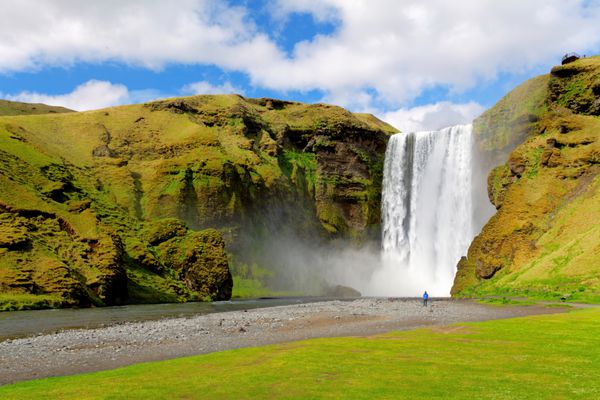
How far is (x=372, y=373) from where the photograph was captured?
15.1m

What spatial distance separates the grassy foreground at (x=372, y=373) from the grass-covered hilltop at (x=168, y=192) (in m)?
48.4

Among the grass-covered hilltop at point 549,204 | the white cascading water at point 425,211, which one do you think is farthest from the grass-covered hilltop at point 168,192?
the grass-covered hilltop at point 549,204

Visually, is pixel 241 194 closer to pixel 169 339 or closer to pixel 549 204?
pixel 549 204

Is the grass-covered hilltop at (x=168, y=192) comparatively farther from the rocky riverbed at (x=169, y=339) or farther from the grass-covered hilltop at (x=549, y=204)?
the grass-covered hilltop at (x=549, y=204)

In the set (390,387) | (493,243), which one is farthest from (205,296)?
(390,387)

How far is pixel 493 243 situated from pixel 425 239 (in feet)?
143

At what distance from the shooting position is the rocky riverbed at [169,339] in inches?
857

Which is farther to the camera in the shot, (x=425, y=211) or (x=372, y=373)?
(x=425, y=211)

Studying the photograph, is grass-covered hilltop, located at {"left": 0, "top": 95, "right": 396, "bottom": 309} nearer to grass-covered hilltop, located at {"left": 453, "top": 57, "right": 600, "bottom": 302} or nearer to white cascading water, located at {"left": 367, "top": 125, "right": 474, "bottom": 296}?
white cascading water, located at {"left": 367, "top": 125, "right": 474, "bottom": 296}

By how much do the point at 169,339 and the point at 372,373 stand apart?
674 inches

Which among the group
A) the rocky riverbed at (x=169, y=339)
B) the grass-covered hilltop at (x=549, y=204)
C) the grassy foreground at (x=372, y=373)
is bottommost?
the rocky riverbed at (x=169, y=339)

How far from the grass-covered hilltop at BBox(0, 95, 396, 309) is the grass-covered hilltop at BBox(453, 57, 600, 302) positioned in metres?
46.5

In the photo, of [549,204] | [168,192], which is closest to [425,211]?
[549,204]

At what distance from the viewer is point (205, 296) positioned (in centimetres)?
8862
